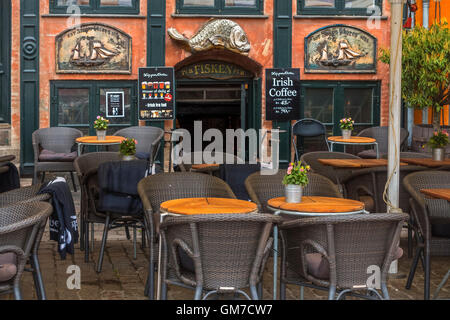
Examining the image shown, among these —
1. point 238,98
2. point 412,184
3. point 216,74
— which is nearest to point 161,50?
point 216,74

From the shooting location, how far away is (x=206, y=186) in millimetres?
4812

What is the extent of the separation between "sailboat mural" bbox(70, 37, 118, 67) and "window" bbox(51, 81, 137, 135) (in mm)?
341

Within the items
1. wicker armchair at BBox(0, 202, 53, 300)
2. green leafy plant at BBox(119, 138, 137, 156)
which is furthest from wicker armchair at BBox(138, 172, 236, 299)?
green leafy plant at BBox(119, 138, 137, 156)

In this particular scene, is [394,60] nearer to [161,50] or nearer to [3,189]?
[3,189]

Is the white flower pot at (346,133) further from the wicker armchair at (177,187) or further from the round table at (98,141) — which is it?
the wicker armchair at (177,187)

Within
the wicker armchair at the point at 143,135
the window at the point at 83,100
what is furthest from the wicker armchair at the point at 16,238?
the window at the point at 83,100

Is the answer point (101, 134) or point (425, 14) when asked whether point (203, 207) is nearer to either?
point (101, 134)

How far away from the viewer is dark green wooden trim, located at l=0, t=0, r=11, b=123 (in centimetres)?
1138

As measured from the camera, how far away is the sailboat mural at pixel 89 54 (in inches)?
452

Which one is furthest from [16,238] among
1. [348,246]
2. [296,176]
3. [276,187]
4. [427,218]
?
[427,218]

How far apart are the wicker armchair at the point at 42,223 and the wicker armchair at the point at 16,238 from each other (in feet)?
0.32

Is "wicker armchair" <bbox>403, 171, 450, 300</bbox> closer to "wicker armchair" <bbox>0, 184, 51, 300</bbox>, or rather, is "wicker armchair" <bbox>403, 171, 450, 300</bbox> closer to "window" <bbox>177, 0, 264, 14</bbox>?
"wicker armchair" <bbox>0, 184, 51, 300</bbox>

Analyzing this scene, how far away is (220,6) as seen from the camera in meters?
11.9
